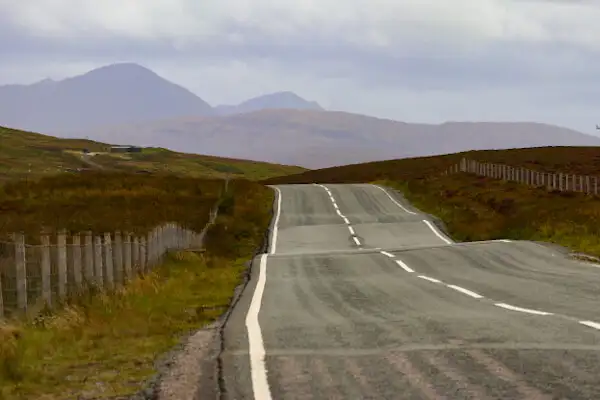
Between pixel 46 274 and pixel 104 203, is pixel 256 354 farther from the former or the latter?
pixel 104 203

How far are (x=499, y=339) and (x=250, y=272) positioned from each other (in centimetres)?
1267

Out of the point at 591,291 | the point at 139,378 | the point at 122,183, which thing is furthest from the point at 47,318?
the point at 122,183

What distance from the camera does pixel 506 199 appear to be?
4503 cm

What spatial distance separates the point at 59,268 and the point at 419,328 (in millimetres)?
7692

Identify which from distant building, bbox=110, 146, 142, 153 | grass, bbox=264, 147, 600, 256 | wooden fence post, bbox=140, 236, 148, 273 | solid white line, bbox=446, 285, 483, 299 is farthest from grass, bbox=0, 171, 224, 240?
distant building, bbox=110, 146, 142, 153

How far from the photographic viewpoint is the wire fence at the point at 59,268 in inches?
533

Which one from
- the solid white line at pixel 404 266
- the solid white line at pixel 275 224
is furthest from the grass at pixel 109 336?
the solid white line at pixel 275 224

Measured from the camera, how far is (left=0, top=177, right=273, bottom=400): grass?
8.11 m

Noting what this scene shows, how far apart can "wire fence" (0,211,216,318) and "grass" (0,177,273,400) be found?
0.48 m

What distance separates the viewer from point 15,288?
45.3ft

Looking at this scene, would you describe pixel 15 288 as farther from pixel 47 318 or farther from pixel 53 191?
pixel 53 191

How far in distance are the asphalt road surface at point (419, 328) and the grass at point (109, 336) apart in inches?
34.1

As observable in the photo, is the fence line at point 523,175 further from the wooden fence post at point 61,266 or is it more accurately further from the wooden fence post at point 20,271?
the wooden fence post at point 20,271

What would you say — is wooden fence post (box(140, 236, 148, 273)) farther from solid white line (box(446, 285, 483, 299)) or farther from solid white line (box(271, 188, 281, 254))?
solid white line (box(446, 285, 483, 299))
